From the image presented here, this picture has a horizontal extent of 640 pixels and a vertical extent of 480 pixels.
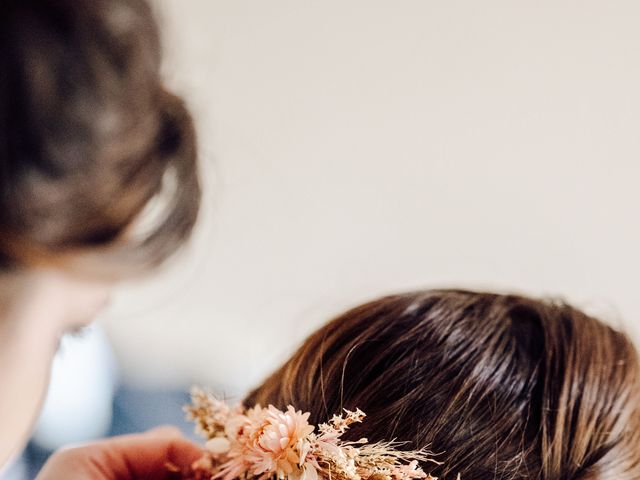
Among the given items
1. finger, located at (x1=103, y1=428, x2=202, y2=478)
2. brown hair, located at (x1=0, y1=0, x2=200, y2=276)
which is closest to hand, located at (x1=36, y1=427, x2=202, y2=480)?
finger, located at (x1=103, y1=428, x2=202, y2=478)

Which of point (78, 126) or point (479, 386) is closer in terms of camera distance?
point (78, 126)

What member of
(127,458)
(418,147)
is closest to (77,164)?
(127,458)

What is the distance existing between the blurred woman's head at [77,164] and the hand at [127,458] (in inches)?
10.3

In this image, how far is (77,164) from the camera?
0.38 metres

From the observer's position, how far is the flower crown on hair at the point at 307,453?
1.85ft

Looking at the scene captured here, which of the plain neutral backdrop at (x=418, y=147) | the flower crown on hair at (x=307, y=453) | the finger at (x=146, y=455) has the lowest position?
the finger at (x=146, y=455)

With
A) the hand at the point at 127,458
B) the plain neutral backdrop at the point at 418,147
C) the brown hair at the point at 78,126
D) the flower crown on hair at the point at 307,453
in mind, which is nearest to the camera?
the brown hair at the point at 78,126

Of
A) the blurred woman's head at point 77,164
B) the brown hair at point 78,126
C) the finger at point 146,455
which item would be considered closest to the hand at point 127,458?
the finger at point 146,455

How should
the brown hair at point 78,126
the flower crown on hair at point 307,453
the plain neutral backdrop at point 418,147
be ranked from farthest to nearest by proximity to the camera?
the plain neutral backdrop at point 418,147, the flower crown on hair at point 307,453, the brown hair at point 78,126

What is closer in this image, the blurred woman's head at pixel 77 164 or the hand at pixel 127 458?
the blurred woman's head at pixel 77 164

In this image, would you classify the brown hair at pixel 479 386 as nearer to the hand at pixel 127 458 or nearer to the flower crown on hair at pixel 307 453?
the flower crown on hair at pixel 307 453

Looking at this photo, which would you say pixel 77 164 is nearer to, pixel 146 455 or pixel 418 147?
pixel 146 455

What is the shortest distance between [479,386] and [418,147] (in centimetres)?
61

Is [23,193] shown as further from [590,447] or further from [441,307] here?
[590,447]
